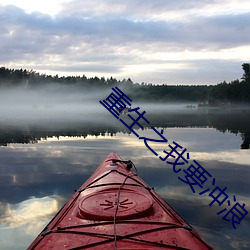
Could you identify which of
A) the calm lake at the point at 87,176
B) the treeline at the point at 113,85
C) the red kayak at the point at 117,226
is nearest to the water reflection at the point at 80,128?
the calm lake at the point at 87,176

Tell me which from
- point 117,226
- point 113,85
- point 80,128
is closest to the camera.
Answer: point 117,226

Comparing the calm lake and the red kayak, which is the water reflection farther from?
the red kayak

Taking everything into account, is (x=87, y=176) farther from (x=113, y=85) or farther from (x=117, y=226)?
(x=113, y=85)

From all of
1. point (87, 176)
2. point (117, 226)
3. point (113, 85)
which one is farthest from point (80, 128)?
point (113, 85)

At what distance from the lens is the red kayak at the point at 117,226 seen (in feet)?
13.8

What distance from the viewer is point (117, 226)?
4.66 meters

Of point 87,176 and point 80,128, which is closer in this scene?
point 87,176

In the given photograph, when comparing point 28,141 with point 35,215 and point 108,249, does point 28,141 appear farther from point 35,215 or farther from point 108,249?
point 108,249

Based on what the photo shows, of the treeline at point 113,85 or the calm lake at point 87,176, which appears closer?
the calm lake at point 87,176

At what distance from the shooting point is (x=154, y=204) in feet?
18.7

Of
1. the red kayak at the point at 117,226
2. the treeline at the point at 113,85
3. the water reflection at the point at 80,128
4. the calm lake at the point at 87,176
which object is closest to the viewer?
the red kayak at the point at 117,226

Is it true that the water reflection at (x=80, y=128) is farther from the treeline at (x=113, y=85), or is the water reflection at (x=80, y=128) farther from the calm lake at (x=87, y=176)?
the treeline at (x=113, y=85)

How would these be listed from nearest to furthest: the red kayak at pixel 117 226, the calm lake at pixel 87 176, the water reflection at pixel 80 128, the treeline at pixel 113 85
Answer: the red kayak at pixel 117 226
the calm lake at pixel 87 176
the water reflection at pixel 80 128
the treeline at pixel 113 85

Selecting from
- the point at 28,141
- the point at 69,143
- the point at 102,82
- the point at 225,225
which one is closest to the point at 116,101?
the point at 225,225
